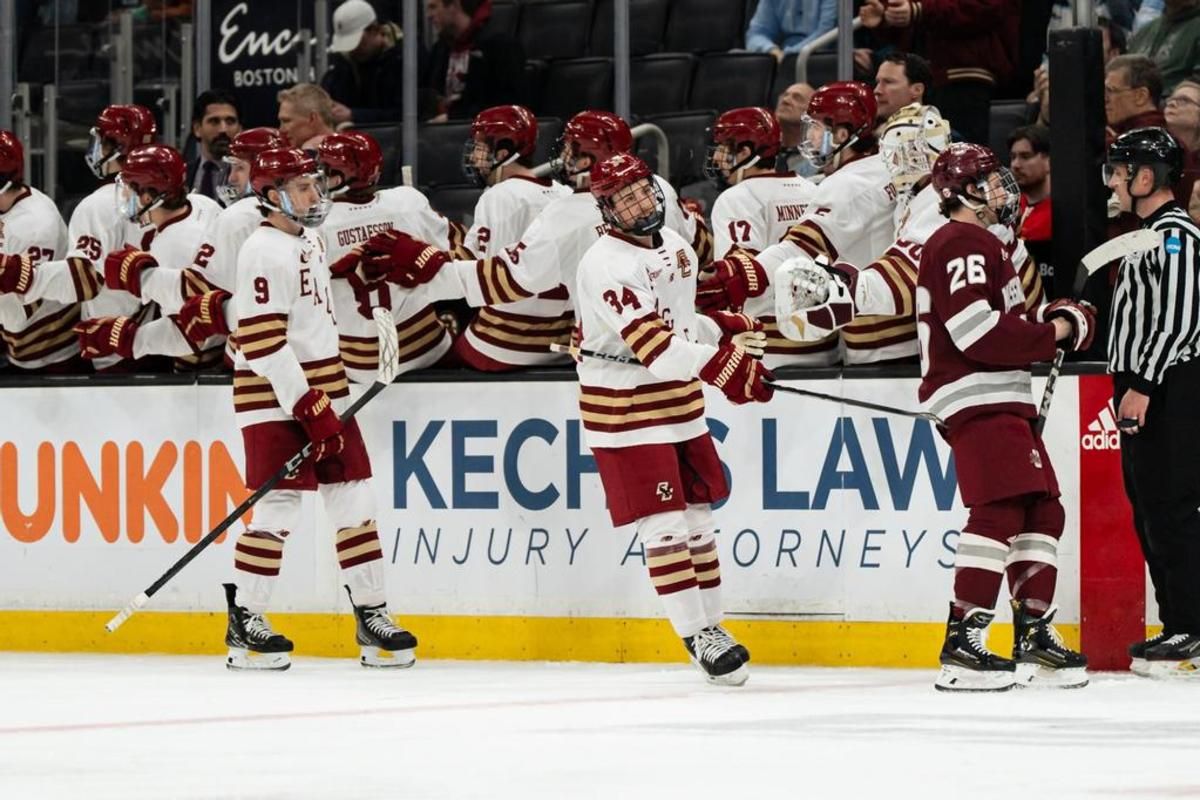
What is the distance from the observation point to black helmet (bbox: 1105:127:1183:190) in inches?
260


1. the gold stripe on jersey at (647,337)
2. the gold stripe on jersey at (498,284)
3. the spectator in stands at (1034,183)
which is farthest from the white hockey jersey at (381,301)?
the spectator in stands at (1034,183)

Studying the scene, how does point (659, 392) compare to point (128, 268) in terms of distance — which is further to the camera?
point (128, 268)

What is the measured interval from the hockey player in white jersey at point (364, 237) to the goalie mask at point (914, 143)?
157 centimetres

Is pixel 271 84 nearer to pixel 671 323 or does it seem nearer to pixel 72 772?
pixel 671 323

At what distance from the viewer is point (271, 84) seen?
9.79 m

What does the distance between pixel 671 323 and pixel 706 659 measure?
0.90 metres

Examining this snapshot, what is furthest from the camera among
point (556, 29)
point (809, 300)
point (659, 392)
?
point (556, 29)

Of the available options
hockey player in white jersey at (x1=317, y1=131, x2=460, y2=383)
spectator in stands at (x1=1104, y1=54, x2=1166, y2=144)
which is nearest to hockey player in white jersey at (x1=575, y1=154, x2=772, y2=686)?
hockey player in white jersey at (x1=317, y1=131, x2=460, y2=383)

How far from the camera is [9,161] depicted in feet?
26.8

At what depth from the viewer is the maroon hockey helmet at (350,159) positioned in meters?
7.59

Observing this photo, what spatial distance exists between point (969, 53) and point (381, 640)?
3017 millimetres

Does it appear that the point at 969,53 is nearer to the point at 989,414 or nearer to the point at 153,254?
the point at 989,414

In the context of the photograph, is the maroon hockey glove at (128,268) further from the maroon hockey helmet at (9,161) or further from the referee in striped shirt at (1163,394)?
the referee in striped shirt at (1163,394)

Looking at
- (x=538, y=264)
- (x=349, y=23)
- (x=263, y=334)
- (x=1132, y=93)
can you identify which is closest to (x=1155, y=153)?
(x=1132, y=93)
